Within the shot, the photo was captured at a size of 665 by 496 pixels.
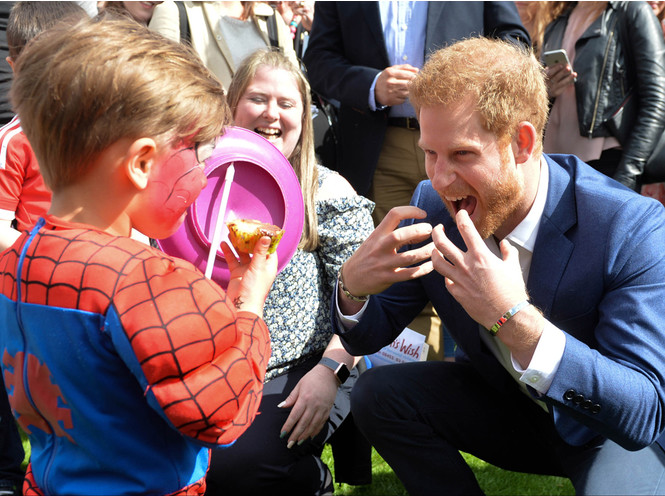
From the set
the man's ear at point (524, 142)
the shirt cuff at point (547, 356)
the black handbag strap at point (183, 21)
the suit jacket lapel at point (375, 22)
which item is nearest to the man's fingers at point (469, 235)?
the shirt cuff at point (547, 356)

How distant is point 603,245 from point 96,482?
5.13ft

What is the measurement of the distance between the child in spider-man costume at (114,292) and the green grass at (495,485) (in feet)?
5.90

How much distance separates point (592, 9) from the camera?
4031mm

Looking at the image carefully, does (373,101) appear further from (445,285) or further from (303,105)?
(445,285)

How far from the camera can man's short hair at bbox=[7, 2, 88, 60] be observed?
10.1 ft

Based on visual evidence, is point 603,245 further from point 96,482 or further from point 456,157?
point 96,482

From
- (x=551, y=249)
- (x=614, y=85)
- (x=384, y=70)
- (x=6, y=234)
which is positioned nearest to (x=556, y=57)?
(x=614, y=85)

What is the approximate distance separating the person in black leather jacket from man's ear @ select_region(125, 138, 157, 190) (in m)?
3.01

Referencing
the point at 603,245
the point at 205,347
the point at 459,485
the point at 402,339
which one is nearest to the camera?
the point at 205,347

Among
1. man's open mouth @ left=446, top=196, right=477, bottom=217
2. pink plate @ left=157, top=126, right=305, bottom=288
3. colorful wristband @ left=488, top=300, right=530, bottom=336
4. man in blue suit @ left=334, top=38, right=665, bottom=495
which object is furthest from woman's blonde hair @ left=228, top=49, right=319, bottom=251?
colorful wristband @ left=488, top=300, right=530, bottom=336

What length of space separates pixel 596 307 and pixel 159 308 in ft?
4.61

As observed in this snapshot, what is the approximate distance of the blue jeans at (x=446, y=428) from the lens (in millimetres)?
2582

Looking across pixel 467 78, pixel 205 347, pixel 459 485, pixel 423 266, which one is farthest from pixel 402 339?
pixel 205 347

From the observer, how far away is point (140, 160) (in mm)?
1572
